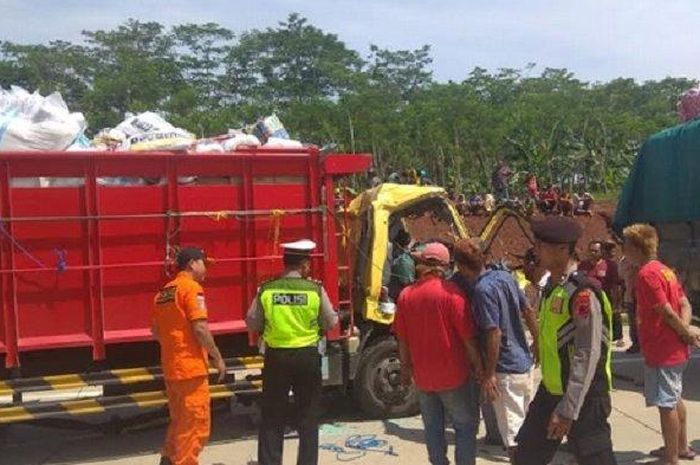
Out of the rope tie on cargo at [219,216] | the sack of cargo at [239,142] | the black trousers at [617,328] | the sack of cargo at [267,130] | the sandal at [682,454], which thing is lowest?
the sandal at [682,454]

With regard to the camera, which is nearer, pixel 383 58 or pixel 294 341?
pixel 294 341

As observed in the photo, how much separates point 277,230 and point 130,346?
1.49m

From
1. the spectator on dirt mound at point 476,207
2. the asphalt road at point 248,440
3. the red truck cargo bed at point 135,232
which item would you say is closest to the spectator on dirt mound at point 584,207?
the spectator on dirt mound at point 476,207

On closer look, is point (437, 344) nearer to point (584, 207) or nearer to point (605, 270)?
point (605, 270)

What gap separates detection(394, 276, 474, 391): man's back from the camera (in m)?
5.22

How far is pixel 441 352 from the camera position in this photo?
5.22m

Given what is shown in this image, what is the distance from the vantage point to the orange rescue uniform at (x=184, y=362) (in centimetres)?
580

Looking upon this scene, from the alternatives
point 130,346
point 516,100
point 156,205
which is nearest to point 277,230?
point 156,205

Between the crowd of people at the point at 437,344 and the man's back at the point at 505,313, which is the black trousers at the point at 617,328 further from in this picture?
the man's back at the point at 505,313

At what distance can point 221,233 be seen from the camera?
6855 millimetres

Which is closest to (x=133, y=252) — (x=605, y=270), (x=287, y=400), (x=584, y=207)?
(x=287, y=400)

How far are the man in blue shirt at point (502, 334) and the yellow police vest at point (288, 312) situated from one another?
3.50 ft

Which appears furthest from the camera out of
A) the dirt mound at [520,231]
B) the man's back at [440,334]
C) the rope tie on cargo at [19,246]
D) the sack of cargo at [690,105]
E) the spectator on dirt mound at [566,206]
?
the spectator on dirt mound at [566,206]

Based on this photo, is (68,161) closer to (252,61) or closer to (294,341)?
(294,341)
